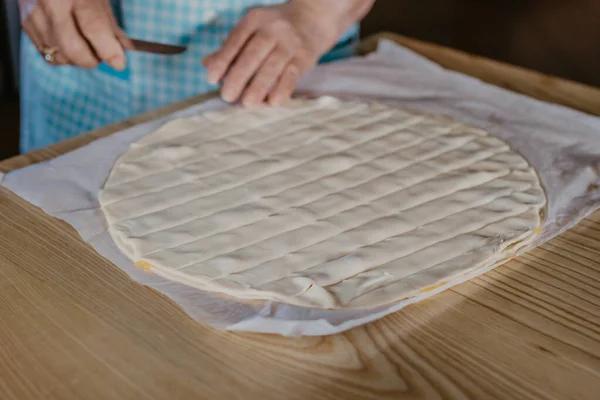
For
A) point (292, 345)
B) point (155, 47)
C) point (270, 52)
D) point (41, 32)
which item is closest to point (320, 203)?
point (292, 345)

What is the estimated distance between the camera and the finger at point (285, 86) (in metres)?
1.12

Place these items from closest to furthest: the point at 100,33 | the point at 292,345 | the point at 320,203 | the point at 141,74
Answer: the point at 292,345
the point at 320,203
the point at 100,33
the point at 141,74

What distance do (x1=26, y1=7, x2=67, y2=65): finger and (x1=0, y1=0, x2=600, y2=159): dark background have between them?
1.33 meters

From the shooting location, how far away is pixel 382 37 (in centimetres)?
142

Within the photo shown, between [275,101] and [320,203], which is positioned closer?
[320,203]

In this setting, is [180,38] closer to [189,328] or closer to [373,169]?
[373,169]

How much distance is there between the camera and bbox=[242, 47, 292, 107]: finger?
110 cm

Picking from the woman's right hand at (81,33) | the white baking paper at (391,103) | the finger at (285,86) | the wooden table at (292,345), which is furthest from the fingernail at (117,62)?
the wooden table at (292,345)

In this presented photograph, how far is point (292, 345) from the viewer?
0.66 metres

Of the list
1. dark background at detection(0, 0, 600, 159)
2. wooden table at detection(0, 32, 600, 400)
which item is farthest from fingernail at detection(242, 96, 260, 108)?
dark background at detection(0, 0, 600, 159)

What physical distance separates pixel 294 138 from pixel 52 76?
552mm

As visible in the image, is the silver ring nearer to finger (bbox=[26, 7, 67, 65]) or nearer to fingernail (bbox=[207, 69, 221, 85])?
finger (bbox=[26, 7, 67, 65])

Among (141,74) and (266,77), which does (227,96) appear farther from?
(141,74)

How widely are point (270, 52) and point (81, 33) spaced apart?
304 mm
